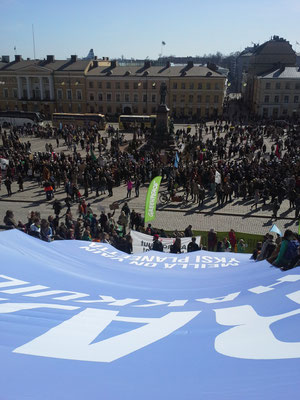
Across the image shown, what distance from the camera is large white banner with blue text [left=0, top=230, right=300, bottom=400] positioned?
353 cm

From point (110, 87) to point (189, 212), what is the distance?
172 feet

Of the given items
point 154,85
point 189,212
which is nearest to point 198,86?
point 154,85

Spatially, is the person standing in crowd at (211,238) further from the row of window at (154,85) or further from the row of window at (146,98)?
the row of window at (146,98)

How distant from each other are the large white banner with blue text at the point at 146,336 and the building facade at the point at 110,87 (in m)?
62.5

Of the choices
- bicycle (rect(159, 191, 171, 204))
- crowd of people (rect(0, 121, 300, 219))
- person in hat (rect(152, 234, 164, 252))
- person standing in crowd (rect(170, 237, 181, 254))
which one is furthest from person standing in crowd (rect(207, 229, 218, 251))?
bicycle (rect(159, 191, 171, 204))

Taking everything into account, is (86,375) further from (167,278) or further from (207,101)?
(207,101)

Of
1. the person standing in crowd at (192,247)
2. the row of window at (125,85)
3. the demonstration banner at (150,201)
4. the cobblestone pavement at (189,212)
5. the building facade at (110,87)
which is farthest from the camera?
the row of window at (125,85)

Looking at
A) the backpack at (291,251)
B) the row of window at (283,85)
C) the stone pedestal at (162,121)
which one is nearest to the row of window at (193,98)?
the row of window at (283,85)

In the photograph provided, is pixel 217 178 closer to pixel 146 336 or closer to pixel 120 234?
pixel 120 234

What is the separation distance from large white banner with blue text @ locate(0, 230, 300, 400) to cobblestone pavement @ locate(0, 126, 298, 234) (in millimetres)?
10480

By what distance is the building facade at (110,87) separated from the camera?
216 feet

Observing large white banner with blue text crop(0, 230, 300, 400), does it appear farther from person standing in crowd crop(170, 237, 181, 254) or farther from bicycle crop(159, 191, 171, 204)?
bicycle crop(159, 191, 171, 204)

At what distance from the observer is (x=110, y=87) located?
6744 centimetres

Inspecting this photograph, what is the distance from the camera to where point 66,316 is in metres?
4.91
